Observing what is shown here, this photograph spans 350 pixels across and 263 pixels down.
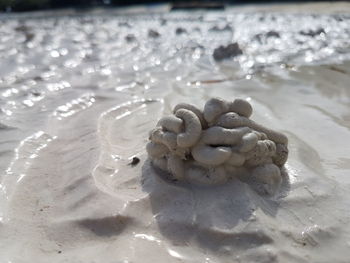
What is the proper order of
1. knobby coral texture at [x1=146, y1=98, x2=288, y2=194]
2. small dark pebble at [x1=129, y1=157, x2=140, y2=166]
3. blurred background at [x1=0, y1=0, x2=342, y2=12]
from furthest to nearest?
blurred background at [x1=0, y1=0, x2=342, y2=12] < small dark pebble at [x1=129, y1=157, x2=140, y2=166] < knobby coral texture at [x1=146, y1=98, x2=288, y2=194]

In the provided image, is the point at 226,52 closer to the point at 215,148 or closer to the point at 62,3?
the point at 215,148

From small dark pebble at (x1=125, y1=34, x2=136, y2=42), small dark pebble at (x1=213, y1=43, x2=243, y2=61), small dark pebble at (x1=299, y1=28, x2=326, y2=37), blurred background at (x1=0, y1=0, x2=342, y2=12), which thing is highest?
small dark pebble at (x1=213, y1=43, x2=243, y2=61)

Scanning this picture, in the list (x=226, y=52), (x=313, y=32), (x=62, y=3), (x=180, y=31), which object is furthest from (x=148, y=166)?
(x=62, y=3)

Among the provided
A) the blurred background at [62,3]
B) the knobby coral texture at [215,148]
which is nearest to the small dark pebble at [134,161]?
the knobby coral texture at [215,148]

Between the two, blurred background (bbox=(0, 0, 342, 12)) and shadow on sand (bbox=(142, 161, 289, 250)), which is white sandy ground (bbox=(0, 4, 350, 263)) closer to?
shadow on sand (bbox=(142, 161, 289, 250))

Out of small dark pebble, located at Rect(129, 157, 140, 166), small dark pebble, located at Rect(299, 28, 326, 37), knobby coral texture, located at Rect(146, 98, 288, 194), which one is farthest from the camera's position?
small dark pebble, located at Rect(299, 28, 326, 37)

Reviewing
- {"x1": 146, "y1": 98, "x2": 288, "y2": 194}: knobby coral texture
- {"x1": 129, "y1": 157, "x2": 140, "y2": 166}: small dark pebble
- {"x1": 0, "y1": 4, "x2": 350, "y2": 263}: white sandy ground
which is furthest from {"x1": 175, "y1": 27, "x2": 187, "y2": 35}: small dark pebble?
{"x1": 146, "y1": 98, "x2": 288, "y2": 194}: knobby coral texture

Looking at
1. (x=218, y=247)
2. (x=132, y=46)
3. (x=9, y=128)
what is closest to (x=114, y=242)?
(x=218, y=247)
